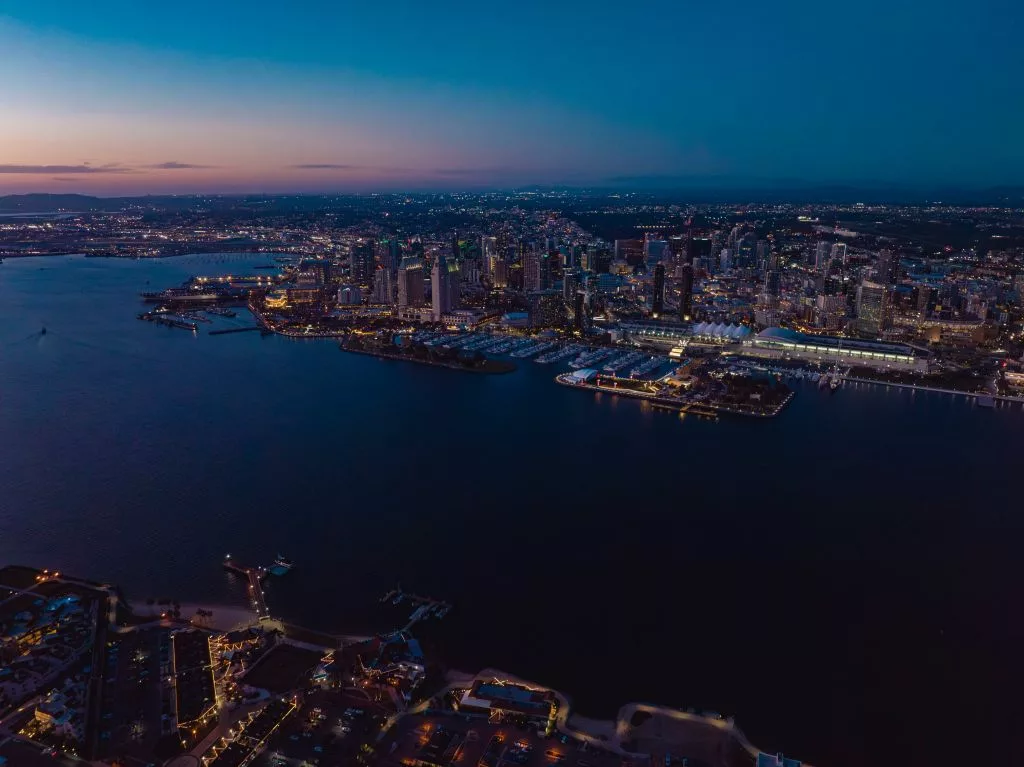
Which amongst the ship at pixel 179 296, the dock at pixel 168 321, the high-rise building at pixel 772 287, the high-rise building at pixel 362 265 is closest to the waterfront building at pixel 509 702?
the dock at pixel 168 321

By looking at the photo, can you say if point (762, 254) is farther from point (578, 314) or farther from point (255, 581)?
point (255, 581)

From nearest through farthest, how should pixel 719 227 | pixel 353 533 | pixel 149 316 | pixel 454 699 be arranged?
pixel 454 699, pixel 353 533, pixel 149 316, pixel 719 227

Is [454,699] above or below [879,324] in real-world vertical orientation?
below

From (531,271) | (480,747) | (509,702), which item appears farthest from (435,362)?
(480,747)

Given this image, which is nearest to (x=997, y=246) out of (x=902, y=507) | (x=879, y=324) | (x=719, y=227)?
(x=719, y=227)

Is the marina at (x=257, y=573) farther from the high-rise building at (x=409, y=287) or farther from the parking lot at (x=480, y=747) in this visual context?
the high-rise building at (x=409, y=287)

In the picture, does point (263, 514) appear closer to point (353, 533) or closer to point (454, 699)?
point (353, 533)
